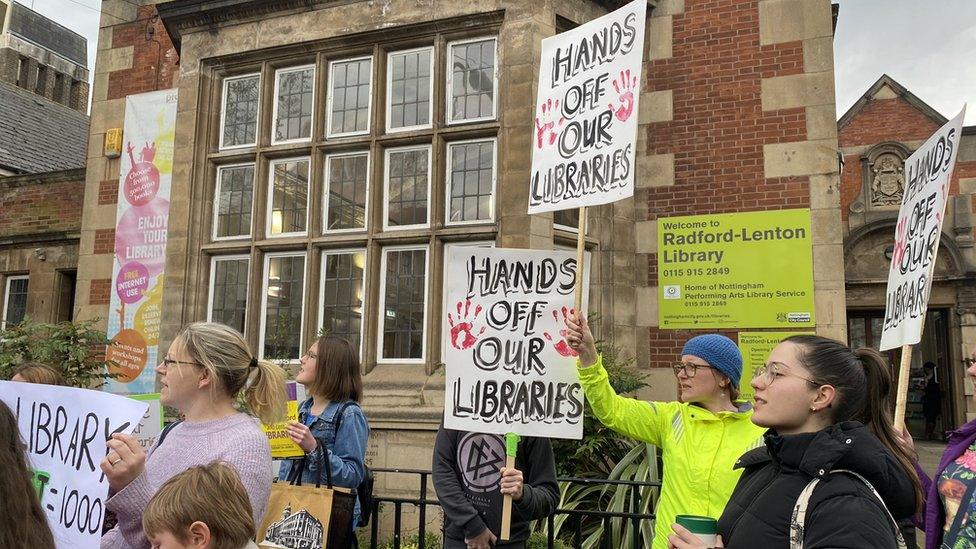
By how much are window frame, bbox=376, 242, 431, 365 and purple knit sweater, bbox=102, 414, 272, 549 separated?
4564 millimetres

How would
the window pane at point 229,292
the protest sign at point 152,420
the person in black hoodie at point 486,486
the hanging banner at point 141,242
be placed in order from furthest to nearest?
the hanging banner at point 141,242 → the window pane at point 229,292 → the protest sign at point 152,420 → the person in black hoodie at point 486,486

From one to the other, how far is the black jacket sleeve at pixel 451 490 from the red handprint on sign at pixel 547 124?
162 centimetres

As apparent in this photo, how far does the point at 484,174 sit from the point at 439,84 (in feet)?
3.39

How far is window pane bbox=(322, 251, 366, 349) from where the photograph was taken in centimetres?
776

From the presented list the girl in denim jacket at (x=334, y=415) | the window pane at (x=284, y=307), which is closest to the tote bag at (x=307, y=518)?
the girl in denim jacket at (x=334, y=415)

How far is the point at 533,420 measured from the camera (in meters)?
3.46

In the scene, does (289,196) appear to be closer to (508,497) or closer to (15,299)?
(508,497)

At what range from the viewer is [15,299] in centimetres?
1159

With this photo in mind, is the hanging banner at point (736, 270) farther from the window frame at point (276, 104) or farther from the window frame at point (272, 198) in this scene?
the window frame at point (276, 104)

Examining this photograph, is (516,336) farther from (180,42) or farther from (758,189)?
(180,42)

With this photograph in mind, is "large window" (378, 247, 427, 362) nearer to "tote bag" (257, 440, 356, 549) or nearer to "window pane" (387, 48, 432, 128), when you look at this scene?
"window pane" (387, 48, 432, 128)

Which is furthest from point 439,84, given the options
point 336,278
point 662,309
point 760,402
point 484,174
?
point 760,402

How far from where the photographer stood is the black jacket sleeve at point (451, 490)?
328 centimetres

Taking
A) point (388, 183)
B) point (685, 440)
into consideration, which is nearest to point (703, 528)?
point (685, 440)
